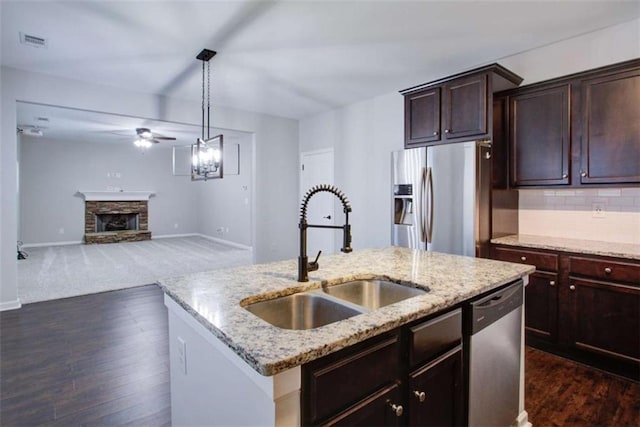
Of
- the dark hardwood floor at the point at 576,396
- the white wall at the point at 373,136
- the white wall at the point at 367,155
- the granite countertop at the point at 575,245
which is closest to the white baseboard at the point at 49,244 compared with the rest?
the white wall at the point at 373,136

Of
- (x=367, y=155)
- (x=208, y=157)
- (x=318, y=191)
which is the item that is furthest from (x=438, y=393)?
(x=367, y=155)

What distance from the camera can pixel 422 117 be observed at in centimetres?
346

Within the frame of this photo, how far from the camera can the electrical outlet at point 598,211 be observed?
2.90 metres

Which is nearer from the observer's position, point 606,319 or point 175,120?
point 606,319

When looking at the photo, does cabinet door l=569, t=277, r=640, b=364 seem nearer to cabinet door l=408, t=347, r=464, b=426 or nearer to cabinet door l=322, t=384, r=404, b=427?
cabinet door l=408, t=347, r=464, b=426

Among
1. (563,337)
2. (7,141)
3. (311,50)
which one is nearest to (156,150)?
(7,141)

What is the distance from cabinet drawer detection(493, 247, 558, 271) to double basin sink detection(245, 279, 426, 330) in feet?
5.82

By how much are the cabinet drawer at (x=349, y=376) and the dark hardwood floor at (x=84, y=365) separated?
148 cm

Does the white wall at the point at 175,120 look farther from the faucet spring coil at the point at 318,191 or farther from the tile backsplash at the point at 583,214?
A: the faucet spring coil at the point at 318,191

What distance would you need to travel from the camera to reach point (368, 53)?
3295 mm

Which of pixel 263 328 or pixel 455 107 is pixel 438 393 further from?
pixel 455 107

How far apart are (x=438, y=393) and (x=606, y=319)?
1.91 m

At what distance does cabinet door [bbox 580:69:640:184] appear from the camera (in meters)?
2.47

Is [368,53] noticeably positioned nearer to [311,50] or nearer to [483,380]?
[311,50]
